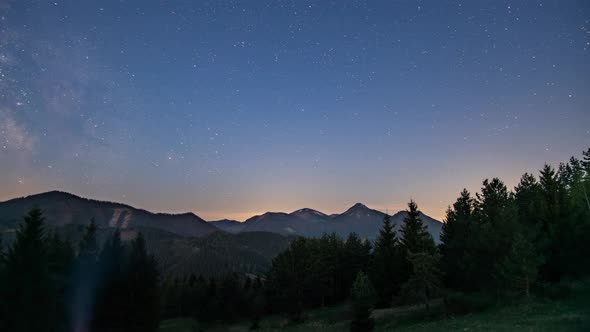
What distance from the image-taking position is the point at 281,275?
62281mm

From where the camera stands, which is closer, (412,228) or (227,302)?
(412,228)

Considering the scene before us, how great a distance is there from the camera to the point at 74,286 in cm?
5262

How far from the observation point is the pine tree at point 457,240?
165ft

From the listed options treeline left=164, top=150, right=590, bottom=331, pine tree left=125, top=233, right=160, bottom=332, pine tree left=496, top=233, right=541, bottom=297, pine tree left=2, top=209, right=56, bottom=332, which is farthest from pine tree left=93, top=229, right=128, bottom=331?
pine tree left=496, top=233, right=541, bottom=297

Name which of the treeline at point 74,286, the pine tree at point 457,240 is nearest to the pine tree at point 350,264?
the pine tree at point 457,240

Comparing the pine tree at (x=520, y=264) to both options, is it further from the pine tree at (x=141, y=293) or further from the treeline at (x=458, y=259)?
the pine tree at (x=141, y=293)

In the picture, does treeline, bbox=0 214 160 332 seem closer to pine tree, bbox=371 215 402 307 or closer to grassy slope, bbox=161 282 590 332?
grassy slope, bbox=161 282 590 332

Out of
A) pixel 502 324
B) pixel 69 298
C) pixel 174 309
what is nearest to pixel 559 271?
pixel 502 324

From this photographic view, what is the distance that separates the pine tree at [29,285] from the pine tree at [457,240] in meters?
44.3

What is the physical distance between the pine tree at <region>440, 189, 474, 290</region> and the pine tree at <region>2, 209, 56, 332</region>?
145ft

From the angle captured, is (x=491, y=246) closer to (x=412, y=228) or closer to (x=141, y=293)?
(x=412, y=228)

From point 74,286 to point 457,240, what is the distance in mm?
56261

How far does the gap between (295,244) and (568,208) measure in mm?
42745

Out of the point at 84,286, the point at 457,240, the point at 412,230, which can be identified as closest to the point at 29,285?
the point at 84,286
